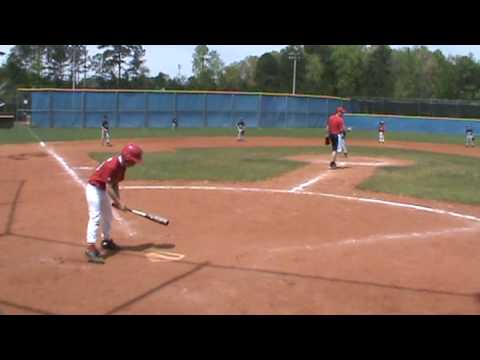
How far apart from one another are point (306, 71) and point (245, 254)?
86.7 metres

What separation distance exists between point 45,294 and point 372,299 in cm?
378

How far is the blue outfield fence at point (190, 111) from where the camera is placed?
42594 millimetres

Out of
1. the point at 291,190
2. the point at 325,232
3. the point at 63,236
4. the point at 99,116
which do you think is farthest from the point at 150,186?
the point at 99,116

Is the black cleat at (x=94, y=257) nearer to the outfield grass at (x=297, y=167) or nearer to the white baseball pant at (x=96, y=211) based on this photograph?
the white baseball pant at (x=96, y=211)

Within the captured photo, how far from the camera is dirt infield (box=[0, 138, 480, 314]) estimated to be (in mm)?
5816

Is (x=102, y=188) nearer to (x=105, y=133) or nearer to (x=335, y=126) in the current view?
(x=335, y=126)

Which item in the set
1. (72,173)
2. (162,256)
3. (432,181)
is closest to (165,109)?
(72,173)

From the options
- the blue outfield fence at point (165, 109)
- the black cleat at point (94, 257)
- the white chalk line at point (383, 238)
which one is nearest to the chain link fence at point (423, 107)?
the blue outfield fence at point (165, 109)

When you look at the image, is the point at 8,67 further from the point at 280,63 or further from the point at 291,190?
the point at 291,190

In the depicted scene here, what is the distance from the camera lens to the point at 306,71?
91.2m

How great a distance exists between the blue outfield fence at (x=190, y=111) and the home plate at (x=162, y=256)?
3762 cm

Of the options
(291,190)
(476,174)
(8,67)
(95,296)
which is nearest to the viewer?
(95,296)

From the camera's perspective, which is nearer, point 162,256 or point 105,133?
point 162,256

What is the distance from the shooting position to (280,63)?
90188 millimetres
